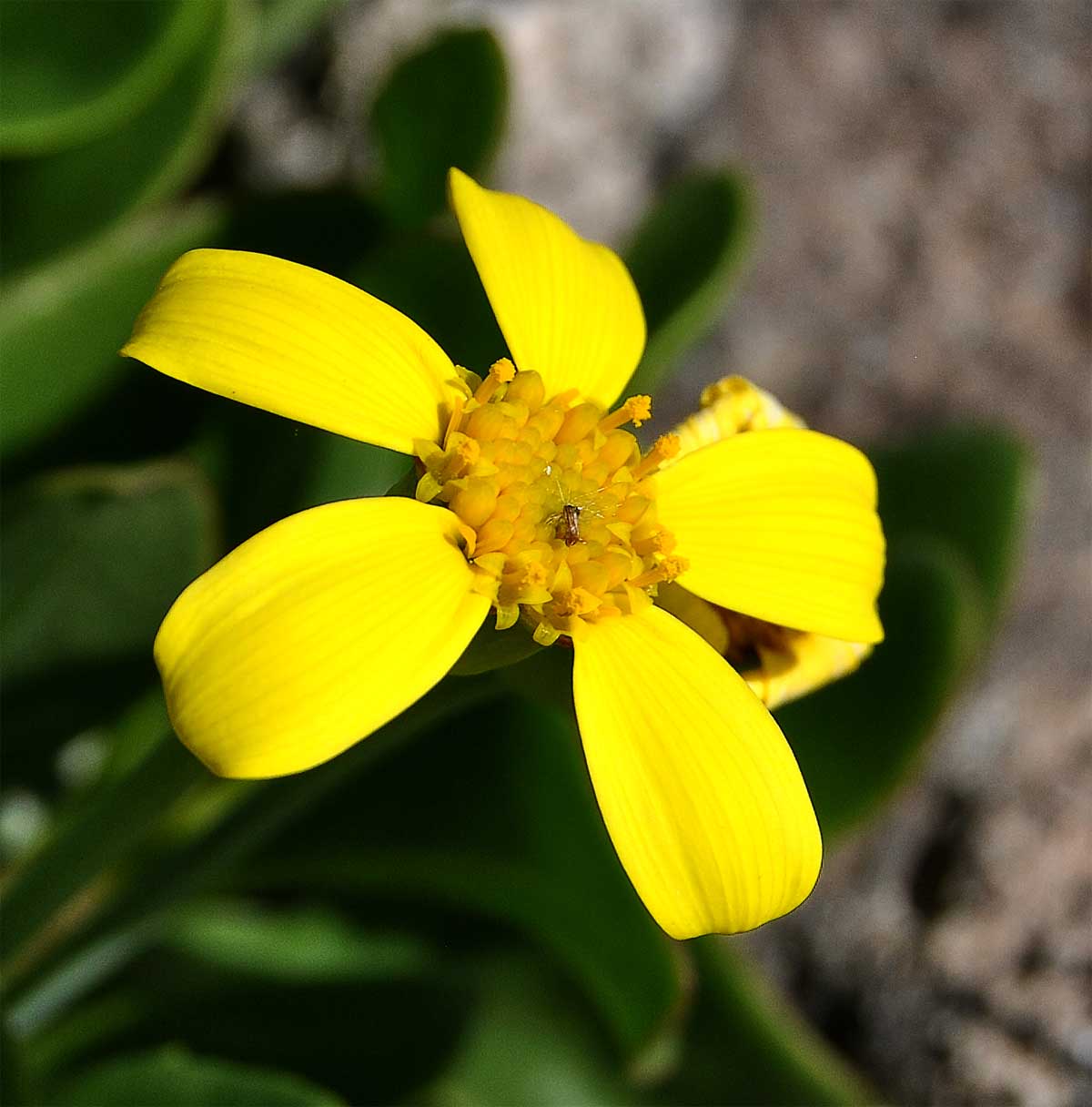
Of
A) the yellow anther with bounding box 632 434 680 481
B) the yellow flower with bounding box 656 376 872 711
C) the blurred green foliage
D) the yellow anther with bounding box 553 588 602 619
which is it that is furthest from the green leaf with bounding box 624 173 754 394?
the yellow anther with bounding box 553 588 602 619

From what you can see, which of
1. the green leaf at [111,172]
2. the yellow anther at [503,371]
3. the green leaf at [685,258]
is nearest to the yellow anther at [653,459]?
the yellow anther at [503,371]

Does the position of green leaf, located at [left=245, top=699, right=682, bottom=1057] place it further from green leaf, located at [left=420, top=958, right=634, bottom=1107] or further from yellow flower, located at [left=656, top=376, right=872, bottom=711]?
yellow flower, located at [left=656, top=376, right=872, bottom=711]

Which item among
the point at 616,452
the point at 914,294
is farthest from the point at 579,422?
the point at 914,294

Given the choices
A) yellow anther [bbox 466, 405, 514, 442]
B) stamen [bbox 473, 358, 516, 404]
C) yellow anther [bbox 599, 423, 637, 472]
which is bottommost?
yellow anther [bbox 599, 423, 637, 472]

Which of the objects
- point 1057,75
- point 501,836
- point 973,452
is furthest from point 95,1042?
point 1057,75

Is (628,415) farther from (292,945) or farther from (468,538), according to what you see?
(292,945)

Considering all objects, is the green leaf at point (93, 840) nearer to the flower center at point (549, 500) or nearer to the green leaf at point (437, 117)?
the flower center at point (549, 500)

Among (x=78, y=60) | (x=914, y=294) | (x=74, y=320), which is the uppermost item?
(x=78, y=60)
